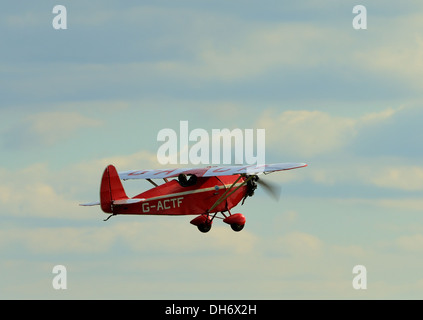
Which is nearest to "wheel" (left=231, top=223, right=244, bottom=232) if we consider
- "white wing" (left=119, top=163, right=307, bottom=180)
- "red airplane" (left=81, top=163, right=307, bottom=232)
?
"red airplane" (left=81, top=163, right=307, bottom=232)

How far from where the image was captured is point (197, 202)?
6638cm

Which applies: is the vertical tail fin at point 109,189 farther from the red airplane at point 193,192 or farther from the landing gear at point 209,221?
the landing gear at point 209,221

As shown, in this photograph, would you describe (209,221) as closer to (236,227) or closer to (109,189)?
(236,227)

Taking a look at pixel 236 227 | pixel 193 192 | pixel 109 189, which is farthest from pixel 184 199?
pixel 109 189

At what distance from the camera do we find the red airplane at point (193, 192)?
6444cm

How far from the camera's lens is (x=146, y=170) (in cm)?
6925

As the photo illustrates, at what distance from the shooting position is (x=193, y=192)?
66.3 meters

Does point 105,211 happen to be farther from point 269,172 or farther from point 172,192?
point 269,172

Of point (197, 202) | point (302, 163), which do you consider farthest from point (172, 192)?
point (302, 163)

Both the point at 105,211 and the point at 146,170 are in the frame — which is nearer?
the point at 105,211

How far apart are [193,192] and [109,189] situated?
4.03 meters

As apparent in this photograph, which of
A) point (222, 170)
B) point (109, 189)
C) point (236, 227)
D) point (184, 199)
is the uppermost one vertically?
point (222, 170)

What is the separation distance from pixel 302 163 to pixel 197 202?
15.7ft

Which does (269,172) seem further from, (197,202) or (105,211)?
(105,211)
